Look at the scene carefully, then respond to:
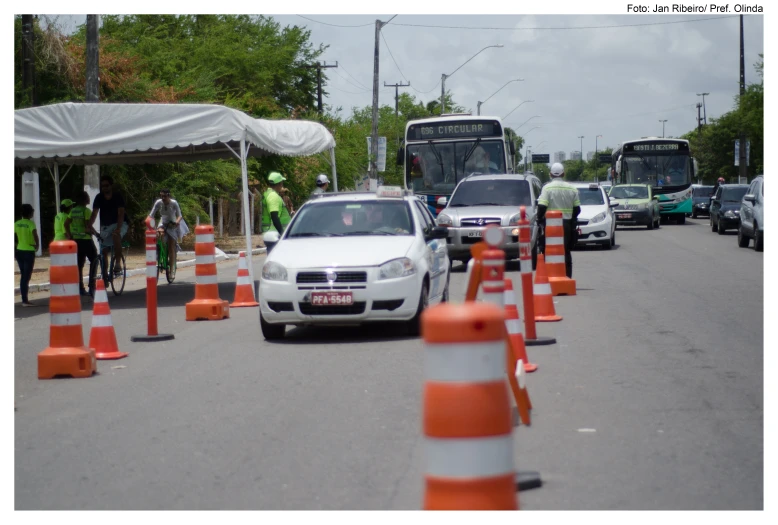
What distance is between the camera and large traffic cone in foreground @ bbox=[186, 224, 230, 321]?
1310cm

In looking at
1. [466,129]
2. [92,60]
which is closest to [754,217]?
[466,129]

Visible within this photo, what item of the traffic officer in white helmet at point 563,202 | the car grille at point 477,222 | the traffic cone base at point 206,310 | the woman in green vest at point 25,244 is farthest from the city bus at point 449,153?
the traffic cone base at point 206,310

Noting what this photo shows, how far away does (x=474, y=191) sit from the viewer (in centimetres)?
2164

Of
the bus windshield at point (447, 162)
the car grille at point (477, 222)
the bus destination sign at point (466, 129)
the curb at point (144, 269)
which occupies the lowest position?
the curb at point (144, 269)

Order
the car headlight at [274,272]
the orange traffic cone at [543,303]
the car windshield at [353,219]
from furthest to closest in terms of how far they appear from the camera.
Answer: the car windshield at [353,219] < the orange traffic cone at [543,303] < the car headlight at [274,272]

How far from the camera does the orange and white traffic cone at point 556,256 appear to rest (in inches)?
528

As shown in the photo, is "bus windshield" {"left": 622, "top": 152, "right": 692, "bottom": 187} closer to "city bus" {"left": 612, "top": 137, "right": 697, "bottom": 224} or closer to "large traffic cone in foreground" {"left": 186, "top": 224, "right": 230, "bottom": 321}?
"city bus" {"left": 612, "top": 137, "right": 697, "bottom": 224}

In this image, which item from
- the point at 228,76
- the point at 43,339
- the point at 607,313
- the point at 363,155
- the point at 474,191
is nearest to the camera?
the point at 43,339

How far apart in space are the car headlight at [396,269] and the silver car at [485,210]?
7539mm

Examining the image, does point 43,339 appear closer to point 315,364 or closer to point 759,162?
point 315,364

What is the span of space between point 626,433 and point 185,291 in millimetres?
12635

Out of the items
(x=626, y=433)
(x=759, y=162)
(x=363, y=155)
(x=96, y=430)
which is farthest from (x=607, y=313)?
(x=759, y=162)

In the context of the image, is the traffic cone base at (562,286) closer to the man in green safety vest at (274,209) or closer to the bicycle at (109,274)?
the man in green safety vest at (274,209)

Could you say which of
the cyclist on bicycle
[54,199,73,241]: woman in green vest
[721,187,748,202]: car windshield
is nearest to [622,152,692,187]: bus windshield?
[721,187,748,202]: car windshield
